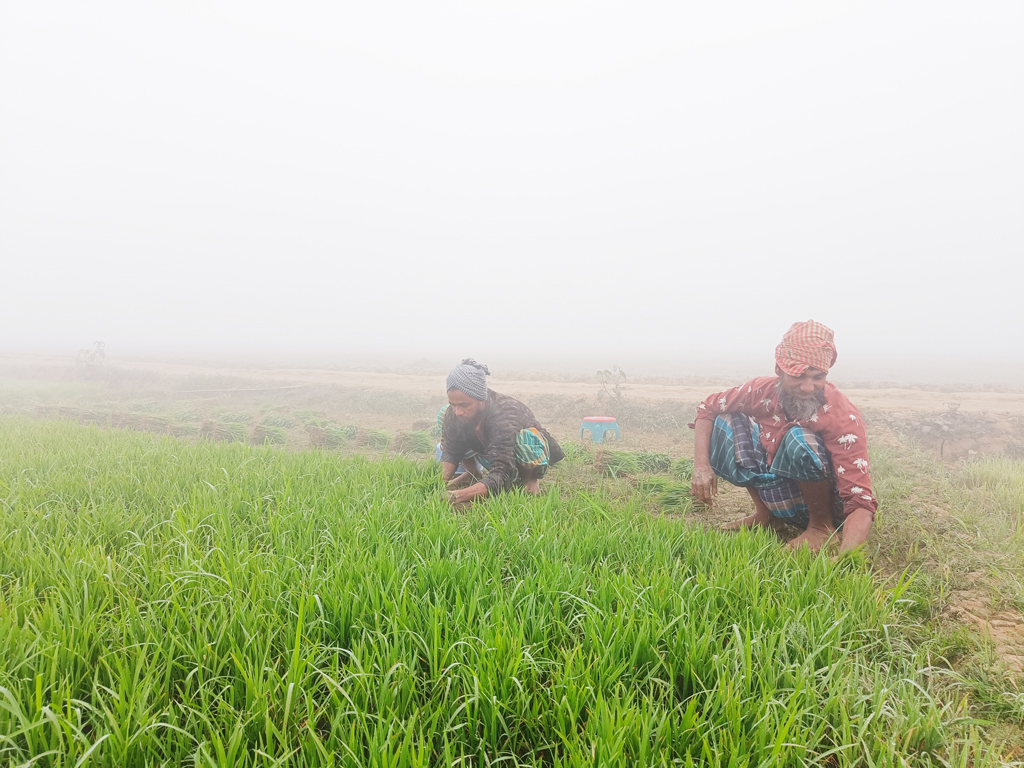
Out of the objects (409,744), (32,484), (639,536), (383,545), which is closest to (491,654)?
(409,744)

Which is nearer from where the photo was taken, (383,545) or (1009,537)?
(383,545)

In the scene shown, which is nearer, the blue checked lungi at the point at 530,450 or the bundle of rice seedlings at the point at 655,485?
the blue checked lungi at the point at 530,450

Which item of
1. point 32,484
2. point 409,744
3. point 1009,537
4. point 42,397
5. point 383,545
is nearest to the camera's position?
point 409,744

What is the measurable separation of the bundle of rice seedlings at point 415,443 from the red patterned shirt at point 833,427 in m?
5.01

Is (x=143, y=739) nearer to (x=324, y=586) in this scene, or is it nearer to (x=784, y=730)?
(x=324, y=586)

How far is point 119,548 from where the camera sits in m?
2.22

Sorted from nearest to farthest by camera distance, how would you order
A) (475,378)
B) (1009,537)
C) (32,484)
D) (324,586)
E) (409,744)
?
(409,744), (324,586), (1009,537), (32,484), (475,378)

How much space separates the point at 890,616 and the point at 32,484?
16.1 feet

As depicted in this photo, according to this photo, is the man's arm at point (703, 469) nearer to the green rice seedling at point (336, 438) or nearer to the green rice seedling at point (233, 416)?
the green rice seedling at point (336, 438)

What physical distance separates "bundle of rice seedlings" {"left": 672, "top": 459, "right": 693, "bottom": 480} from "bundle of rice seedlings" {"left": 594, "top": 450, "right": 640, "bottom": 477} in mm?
394

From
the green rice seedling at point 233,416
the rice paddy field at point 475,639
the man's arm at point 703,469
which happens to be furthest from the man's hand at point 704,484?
the green rice seedling at point 233,416

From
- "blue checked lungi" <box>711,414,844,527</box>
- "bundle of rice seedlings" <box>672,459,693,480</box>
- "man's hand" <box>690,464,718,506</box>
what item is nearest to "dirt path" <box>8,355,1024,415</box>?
"bundle of rice seedlings" <box>672,459,693,480</box>

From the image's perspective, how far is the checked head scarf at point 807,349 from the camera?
266 cm

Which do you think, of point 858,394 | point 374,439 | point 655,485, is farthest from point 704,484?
point 858,394
